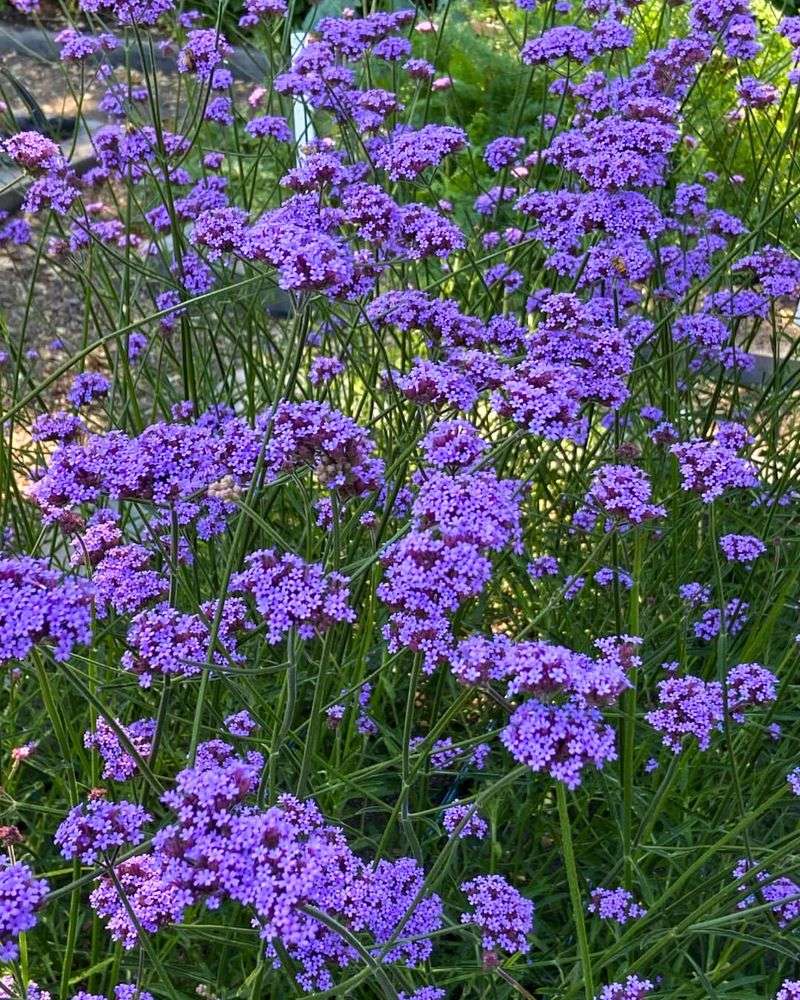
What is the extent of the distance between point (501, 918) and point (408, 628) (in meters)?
0.50

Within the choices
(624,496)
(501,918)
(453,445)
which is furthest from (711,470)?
(501,918)

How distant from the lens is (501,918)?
5.38 feet

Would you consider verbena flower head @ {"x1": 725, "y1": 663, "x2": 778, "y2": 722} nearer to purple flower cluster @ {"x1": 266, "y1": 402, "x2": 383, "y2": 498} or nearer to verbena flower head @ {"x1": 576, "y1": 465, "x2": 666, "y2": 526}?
verbena flower head @ {"x1": 576, "y1": 465, "x2": 666, "y2": 526}

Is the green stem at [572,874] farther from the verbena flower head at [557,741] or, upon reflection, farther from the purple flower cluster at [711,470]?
the purple flower cluster at [711,470]

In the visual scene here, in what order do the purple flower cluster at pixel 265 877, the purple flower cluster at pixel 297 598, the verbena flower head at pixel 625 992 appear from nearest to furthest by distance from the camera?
the purple flower cluster at pixel 265 877 < the purple flower cluster at pixel 297 598 < the verbena flower head at pixel 625 992

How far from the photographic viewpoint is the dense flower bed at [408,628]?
140 cm

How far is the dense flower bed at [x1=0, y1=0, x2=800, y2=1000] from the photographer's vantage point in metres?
1.40

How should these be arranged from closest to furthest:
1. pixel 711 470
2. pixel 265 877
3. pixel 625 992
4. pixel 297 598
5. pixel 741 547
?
pixel 265 877, pixel 297 598, pixel 625 992, pixel 711 470, pixel 741 547

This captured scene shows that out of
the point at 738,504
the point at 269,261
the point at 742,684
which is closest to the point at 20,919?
the point at 269,261

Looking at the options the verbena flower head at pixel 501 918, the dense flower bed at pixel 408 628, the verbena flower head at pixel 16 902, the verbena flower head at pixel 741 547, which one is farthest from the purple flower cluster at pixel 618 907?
the verbena flower head at pixel 16 902

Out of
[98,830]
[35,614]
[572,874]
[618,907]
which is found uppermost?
[35,614]

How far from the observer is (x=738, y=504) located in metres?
2.96

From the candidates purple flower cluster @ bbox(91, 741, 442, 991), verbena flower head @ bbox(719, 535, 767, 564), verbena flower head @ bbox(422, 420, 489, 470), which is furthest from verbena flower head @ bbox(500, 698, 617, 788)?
verbena flower head @ bbox(719, 535, 767, 564)

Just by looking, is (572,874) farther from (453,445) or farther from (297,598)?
(453,445)
